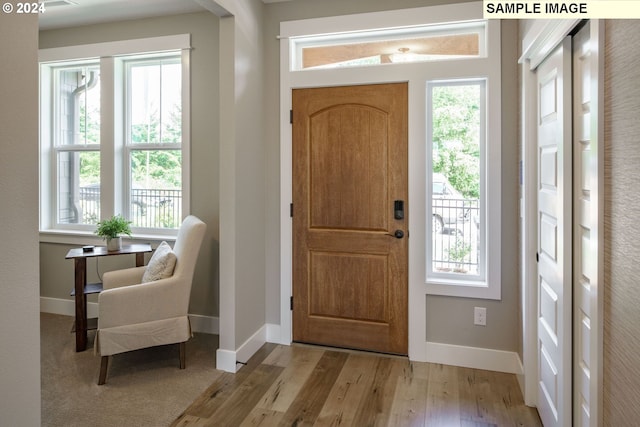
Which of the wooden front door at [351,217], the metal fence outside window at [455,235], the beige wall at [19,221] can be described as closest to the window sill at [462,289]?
the metal fence outside window at [455,235]

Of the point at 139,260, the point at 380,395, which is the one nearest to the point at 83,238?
the point at 139,260

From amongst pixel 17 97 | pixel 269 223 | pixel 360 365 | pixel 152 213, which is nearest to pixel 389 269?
pixel 360 365

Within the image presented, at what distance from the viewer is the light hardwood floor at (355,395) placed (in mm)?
2248

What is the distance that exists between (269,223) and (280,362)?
1.06 m

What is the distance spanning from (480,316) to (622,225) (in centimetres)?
188

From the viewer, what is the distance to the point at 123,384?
2.59m

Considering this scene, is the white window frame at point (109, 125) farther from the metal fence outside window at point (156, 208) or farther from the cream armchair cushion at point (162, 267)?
the cream armchair cushion at point (162, 267)

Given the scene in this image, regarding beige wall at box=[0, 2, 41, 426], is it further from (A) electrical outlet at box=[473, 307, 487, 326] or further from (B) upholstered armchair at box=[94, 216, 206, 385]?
(A) electrical outlet at box=[473, 307, 487, 326]

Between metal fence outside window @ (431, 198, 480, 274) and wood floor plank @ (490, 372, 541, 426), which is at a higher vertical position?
metal fence outside window @ (431, 198, 480, 274)

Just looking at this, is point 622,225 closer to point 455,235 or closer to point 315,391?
point 455,235

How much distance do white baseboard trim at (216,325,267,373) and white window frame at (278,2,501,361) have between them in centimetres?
25

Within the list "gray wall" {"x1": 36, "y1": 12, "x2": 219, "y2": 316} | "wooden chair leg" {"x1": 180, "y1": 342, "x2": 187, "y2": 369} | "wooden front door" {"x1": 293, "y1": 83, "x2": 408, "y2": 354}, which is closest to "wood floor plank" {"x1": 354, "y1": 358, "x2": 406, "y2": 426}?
"wooden front door" {"x1": 293, "y1": 83, "x2": 408, "y2": 354}

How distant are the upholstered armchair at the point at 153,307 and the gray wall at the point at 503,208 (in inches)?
28.0

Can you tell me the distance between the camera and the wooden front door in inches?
118
